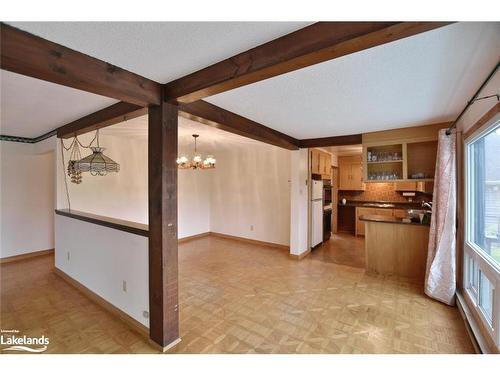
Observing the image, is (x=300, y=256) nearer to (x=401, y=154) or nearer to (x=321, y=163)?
(x=321, y=163)

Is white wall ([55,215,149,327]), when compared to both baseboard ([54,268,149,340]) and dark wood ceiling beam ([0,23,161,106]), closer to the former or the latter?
baseboard ([54,268,149,340])

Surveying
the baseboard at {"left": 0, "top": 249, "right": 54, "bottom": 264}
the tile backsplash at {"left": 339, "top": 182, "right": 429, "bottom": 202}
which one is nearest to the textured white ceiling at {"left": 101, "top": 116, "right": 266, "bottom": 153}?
the baseboard at {"left": 0, "top": 249, "right": 54, "bottom": 264}

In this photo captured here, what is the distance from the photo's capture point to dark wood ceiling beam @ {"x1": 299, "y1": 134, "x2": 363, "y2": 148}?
3773 mm

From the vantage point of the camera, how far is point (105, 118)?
2561 mm

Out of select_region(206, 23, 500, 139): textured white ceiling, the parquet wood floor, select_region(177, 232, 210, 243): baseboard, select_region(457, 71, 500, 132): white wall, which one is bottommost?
the parquet wood floor

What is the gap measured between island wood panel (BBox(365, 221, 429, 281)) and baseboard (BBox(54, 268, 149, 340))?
332cm

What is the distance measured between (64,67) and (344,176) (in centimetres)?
650

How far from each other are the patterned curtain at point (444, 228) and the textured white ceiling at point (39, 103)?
12.6 feet

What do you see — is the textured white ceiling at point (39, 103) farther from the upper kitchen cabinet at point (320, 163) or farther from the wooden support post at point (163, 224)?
the upper kitchen cabinet at point (320, 163)

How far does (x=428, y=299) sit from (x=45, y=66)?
13.9 ft

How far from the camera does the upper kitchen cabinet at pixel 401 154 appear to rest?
3299 millimetres

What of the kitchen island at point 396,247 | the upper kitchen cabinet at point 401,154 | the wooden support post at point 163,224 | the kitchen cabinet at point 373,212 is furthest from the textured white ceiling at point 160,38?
the kitchen cabinet at point 373,212
